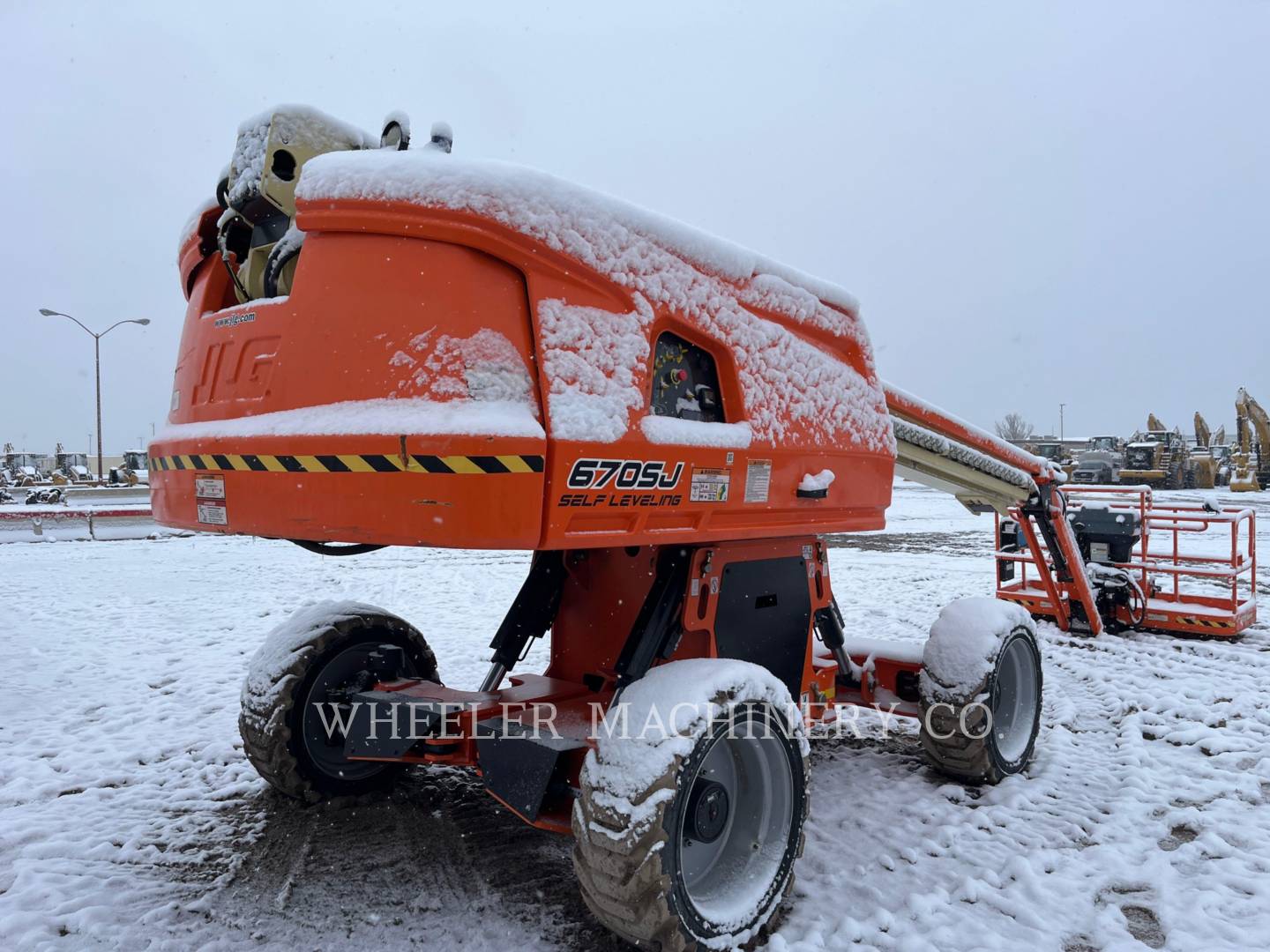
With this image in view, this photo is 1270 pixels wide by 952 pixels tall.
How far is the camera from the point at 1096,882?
344 cm

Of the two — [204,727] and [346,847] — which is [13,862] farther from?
[204,727]

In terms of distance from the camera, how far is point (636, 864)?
8.43 feet

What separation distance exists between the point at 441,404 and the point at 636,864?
4.99 ft

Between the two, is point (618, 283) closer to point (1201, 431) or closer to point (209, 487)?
point (209, 487)

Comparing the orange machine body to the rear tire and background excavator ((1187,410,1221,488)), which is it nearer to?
the rear tire

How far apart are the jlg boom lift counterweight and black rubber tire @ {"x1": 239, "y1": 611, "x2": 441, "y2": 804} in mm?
14

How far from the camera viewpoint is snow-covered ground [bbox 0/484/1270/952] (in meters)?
3.07

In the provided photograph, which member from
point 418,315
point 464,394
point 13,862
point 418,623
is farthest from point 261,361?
point 418,623

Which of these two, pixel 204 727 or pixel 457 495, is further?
pixel 204 727

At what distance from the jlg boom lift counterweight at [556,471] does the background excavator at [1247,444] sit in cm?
3683

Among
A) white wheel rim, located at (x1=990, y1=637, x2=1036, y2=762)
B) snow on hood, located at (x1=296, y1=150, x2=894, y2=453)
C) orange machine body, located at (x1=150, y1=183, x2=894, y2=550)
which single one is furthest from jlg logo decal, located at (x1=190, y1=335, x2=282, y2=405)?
white wheel rim, located at (x1=990, y1=637, x2=1036, y2=762)

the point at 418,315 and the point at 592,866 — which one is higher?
the point at 418,315

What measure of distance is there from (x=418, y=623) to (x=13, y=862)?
18.0 ft

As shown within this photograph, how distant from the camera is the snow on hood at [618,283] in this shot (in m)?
2.54
